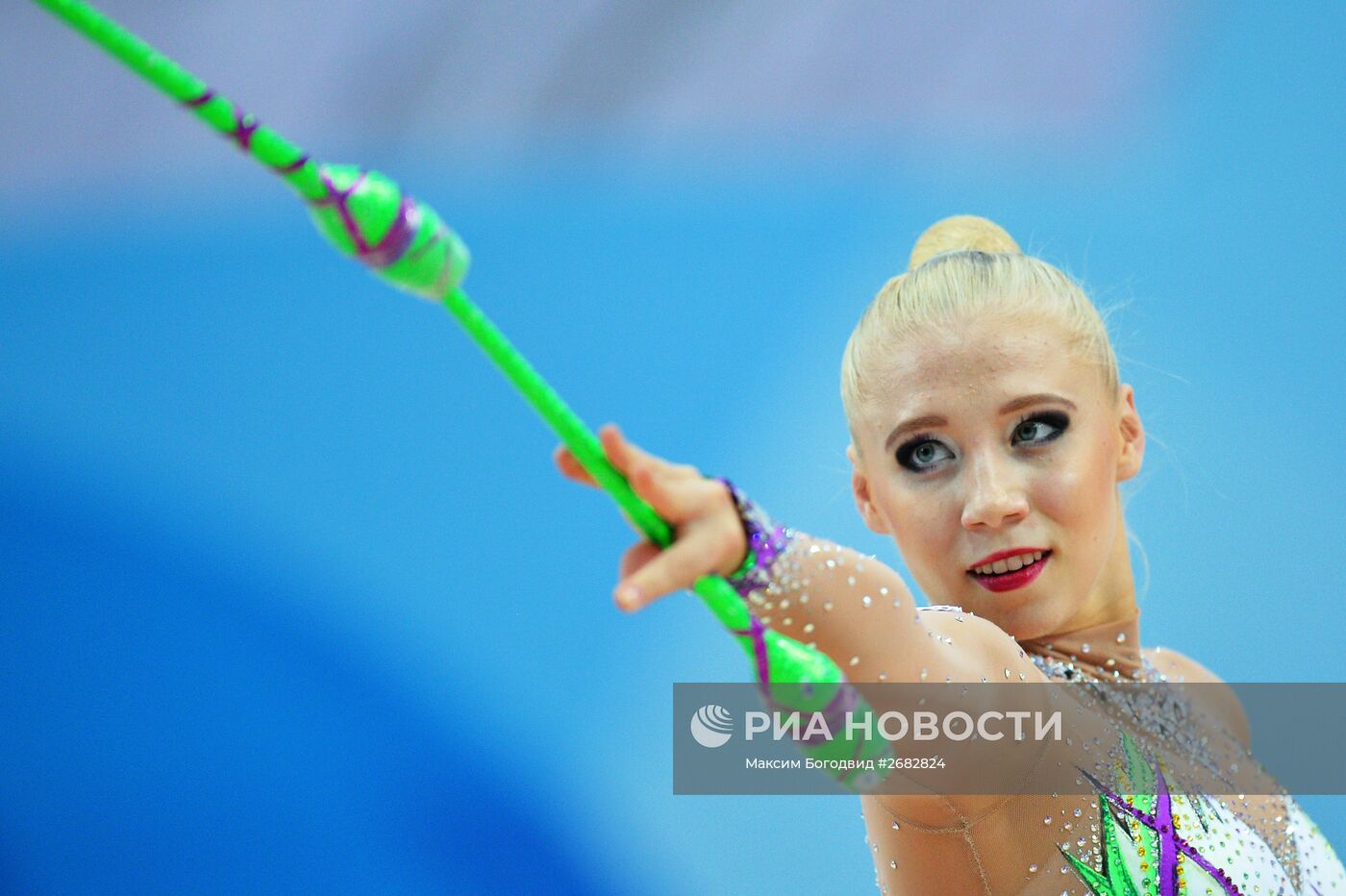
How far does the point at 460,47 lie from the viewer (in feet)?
7.91

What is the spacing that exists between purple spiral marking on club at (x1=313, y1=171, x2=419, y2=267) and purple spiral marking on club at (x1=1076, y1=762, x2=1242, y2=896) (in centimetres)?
75

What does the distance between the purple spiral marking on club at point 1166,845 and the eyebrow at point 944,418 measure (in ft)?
1.02

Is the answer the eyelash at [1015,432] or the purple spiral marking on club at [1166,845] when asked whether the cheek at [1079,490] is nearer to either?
the eyelash at [1015,432]

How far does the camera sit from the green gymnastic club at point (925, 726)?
2.48 ft

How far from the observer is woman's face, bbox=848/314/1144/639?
3.94 feet

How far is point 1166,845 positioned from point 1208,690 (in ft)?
1.99

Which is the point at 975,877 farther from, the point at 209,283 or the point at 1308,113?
the point at 1308,113

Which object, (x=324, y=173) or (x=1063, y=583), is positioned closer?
(x=324, y=173)

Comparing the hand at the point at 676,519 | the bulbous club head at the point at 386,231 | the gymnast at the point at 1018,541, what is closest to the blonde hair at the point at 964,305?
the gymnast at the point at 1018,541

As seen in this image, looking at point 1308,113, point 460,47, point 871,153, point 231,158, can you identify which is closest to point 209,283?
point 231,158

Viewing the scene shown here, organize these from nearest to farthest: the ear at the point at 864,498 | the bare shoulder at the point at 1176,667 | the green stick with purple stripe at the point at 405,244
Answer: the green stick with purple stripe at the point at 405,244 < the ear at the point at 864,498 < the bare shoulder at the point at 1176,667

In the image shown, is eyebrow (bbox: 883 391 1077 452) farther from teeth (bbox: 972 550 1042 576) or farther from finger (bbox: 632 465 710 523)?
finger (bbox: 632 465 710 523)

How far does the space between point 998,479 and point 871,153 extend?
1.66 meters

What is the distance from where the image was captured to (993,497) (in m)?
1.18
